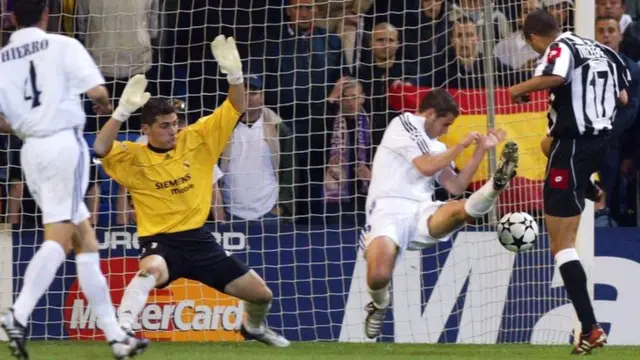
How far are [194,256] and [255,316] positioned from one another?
0.66 metres

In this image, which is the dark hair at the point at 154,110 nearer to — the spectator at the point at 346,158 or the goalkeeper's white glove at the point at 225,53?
the goalkeeper's white glove at the point at 225,53

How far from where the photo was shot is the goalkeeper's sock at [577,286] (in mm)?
8961

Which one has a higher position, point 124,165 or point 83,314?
point 124,165

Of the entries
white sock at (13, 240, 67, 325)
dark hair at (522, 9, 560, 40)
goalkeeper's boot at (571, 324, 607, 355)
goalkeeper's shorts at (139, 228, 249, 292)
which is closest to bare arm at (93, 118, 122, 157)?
goalkeeper's shorts at (139, 228, 249, 292)

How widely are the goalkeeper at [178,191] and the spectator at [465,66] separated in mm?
2458

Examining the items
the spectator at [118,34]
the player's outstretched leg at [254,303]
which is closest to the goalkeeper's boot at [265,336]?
the player's outstretched leg at [254,303]

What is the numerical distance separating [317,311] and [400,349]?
1.51 m

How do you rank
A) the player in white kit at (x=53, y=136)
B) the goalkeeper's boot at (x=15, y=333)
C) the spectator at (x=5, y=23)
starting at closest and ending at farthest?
1. the goalkeeper's boot at (x=15, y=333)
2. the player in white kit at (x=53, y=136)
3. the spectator at (x=5, y=23)

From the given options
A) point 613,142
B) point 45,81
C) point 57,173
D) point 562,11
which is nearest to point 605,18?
point 562,11

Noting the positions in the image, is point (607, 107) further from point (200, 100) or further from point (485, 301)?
point (200, 100)

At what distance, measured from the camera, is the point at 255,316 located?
385 inches

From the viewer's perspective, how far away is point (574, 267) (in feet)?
29.8

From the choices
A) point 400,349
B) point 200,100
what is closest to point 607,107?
point 400,349

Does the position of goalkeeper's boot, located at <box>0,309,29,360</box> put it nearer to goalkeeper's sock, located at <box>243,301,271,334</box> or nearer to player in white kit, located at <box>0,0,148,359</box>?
player in white kit, located at <box>0,0,148,359</box>
